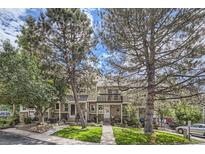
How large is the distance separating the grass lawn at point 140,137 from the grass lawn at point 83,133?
315 mm

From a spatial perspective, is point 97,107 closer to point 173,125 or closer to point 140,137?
point 140,137

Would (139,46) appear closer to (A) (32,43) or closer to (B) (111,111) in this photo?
(B) (111,111)

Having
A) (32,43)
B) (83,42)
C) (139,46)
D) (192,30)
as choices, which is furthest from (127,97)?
(32,43)

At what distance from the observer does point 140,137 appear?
5.04 meters

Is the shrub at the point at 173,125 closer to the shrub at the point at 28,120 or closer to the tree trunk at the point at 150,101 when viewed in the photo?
the tree trunk at the point at 150,101

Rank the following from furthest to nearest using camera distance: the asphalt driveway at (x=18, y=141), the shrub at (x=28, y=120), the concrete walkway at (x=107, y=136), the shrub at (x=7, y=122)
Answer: the shrub at (x=28, y=120) → the shrub at (x=7, y=122) → the concrete walkway at (x=107, y=136) → the asphalt driveway at (x=18, y=141)

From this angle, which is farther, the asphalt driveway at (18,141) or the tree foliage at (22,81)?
the tree foliage at (22,81)

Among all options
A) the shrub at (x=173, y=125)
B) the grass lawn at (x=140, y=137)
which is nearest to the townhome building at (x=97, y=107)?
the grass lawn at (x=140, y=137)

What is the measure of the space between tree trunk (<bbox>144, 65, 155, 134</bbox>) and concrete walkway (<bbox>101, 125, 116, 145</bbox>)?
611mm

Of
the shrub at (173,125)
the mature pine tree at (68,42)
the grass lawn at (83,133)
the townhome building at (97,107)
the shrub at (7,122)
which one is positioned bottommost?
the grass lawn at (83,133)

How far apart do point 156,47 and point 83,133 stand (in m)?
1.97

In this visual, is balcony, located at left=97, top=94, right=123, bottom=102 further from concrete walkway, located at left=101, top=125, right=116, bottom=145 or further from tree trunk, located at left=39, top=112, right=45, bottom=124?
tree trunk, located at left=39, top=112, right=45, bottom=124

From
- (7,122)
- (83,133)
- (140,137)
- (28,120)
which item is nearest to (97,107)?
(83,133)

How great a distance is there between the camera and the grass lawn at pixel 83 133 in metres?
5.01
